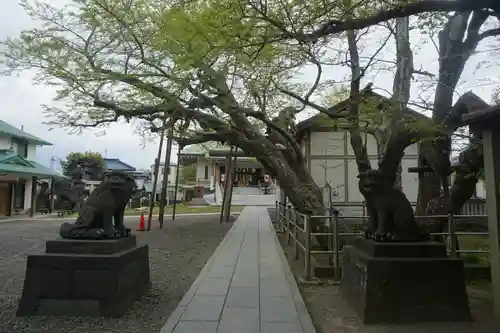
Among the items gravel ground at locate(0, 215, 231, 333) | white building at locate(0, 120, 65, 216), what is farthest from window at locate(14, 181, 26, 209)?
gravel ground at locate(0, 215, 231, 333)

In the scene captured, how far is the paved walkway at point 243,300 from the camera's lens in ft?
14.2

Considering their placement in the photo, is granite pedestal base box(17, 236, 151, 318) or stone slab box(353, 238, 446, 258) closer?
granite pedestal base box(17, 236, 151, 318)

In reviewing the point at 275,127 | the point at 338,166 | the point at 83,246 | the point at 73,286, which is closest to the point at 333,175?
the point at 338,166

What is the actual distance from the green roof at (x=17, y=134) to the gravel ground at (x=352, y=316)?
76.6 ft

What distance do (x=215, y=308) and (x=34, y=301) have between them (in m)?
2.15

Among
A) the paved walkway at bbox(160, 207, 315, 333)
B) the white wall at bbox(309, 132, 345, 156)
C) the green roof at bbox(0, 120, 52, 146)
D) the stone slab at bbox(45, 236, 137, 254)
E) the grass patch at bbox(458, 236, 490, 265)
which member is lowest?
the paved walkway at bbox(160, 207, 315, 333)

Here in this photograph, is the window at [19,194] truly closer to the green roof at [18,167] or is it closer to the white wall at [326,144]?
the green roof at [18,167]

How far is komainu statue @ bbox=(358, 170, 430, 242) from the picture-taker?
4.97m

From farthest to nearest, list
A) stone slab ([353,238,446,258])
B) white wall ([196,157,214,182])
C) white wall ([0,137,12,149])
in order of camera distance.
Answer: white wall ([196,157,214,182]), white wall ([0,137,12,149]), stone slab ([353,238,446,258])

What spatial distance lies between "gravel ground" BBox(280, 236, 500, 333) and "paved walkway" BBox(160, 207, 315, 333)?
0.24 meters

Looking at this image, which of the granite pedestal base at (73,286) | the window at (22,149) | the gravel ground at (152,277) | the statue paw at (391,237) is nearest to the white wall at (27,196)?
the window at (22,149)

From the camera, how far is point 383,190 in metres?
5.13

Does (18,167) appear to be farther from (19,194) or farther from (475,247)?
(475,247)

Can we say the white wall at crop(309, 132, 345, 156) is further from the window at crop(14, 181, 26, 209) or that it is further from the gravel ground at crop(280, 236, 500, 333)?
the window at crop(14, 181, 26, 209)
